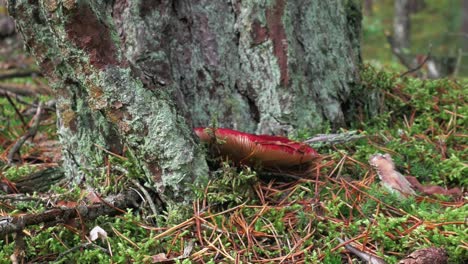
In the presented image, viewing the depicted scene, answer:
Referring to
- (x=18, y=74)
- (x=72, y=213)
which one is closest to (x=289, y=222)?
(x=72, y=213)

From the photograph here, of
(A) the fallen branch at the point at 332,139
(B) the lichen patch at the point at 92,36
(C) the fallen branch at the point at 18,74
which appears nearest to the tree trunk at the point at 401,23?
(C) the fallen branch at the point at 18,74

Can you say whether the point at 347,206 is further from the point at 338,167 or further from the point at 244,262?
the point at 244,262

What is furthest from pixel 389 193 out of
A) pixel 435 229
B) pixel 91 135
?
pixel 91 135

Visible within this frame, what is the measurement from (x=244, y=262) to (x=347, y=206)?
0.58m

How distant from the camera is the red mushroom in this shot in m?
2.08

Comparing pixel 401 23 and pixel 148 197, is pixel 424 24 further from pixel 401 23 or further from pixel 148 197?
pixel 148 197

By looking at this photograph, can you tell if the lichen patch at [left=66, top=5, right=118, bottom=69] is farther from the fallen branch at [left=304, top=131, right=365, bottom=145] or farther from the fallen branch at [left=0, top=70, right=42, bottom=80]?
the fallen branch at [left=0, top=70, right=42, bottom=80]

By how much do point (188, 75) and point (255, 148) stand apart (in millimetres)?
794

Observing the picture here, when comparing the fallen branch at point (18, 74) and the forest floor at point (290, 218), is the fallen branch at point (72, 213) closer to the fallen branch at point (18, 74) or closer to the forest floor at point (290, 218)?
the forest floor at point (290, 218)

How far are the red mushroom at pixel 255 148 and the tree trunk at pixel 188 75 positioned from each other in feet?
0.33

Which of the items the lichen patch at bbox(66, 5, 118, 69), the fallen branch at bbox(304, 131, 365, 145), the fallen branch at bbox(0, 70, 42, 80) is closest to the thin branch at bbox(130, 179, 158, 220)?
the lichen patch at bbox(66, 5, 118, 69)

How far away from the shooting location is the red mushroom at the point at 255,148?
2078 mm

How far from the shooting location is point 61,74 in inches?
92.1

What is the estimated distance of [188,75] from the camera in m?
2.68
